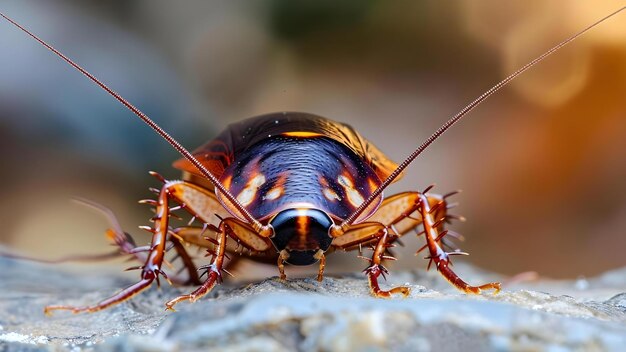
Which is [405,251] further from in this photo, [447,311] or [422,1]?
[447,311]

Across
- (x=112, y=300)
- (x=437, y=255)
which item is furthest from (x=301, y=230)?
(x=112, y=300)

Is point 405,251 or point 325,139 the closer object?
point 325,139

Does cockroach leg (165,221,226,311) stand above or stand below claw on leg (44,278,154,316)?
above

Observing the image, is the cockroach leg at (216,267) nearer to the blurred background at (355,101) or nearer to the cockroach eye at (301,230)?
the cockroach eye at (301,230)

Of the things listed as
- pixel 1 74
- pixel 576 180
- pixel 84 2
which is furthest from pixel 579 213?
pixel 1 74

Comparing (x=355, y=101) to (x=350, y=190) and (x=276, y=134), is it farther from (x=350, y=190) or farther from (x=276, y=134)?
(x=350, y=190)

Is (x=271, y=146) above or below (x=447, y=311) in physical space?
above

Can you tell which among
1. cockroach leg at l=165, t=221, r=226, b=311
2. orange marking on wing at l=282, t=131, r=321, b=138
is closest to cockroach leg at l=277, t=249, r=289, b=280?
cockroach leg at l=165, t=221, r=226, b=311

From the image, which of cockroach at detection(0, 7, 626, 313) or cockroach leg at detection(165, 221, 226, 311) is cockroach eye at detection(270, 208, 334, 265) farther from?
cockroach leg at detection(165, 221, 226, 311)
